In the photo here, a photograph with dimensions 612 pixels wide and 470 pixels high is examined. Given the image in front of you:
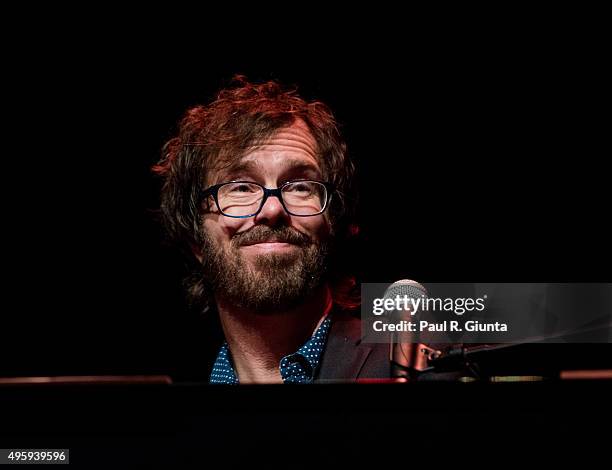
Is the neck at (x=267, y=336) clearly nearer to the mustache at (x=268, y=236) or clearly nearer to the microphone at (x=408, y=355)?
the mustache at (x=268, y=236)

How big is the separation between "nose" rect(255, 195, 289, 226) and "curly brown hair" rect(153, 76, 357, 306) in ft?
0.68

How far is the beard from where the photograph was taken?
1784 mm

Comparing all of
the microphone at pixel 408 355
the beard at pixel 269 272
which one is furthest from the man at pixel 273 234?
the microphone at pixel 408 355

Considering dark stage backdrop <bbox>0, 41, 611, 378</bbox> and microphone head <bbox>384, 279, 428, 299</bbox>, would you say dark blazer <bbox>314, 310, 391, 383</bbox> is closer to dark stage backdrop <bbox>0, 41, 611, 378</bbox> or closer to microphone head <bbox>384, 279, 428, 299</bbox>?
microphone head <bbox>384, 279, 428, 299</bbox>

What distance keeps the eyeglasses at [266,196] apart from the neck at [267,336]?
24 centimetres

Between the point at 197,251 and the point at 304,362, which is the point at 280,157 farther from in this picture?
the point at 304,362

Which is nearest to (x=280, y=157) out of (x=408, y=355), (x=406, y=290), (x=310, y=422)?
(x=406, y=290)

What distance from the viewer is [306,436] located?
3.39ft

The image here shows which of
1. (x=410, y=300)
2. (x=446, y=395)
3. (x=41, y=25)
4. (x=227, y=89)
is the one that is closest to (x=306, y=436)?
(x=446, y=395)

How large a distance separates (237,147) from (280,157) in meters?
0.15

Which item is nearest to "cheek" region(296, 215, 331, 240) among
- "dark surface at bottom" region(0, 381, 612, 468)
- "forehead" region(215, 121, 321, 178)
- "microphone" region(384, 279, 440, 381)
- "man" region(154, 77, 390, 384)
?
"man" region(154, 77, 390, 384)

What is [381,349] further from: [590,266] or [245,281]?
[590,266]

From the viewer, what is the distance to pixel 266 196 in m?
1.79

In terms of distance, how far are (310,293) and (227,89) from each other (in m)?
0.83
